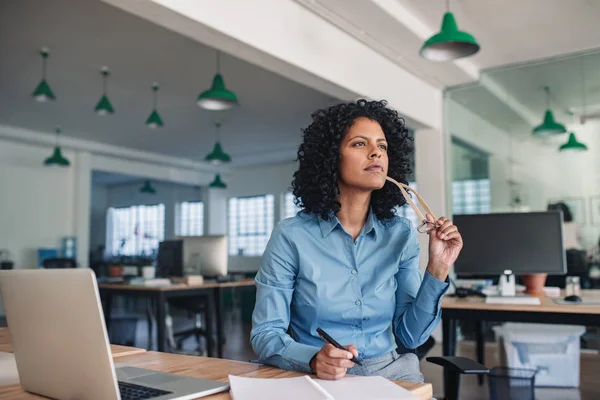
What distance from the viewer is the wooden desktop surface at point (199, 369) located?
3.48 feet

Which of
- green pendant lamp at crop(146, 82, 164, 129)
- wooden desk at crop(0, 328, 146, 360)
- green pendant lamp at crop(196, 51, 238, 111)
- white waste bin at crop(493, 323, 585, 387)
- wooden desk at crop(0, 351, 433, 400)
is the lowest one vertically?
white waste bin at crop(493, 323, 585, 387)

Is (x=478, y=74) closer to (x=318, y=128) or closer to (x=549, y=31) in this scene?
(x=549, y=31)

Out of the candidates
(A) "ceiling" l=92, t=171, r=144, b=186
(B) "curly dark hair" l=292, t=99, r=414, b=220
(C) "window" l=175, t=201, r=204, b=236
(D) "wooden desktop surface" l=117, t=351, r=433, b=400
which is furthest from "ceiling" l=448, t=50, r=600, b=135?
(A) "ceiling" l=92, t=171, r=144, b=186

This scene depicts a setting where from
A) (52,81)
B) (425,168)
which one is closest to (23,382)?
(425,168)

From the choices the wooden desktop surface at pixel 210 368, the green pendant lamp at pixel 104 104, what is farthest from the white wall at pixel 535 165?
the wooden desktop surface at pixel 210 368

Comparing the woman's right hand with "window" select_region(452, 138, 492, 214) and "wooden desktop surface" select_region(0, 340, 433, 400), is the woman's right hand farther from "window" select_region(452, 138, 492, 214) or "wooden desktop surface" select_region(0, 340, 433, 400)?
"window" select_region(452, 138, 492, 214)

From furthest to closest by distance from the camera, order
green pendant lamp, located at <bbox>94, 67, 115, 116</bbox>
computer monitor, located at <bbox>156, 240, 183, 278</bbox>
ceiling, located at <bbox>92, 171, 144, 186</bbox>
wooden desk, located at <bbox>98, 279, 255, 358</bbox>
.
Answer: ceiling, located at <bbox>92, 171, 144, 186</bbox>, green pendant lamp, located at <bbox>94, 67, 115, 116</bbox>, computer monitor, located at <bbox>156, 240, 183, 278</bbox>, wooden desk, located at <bbox>98, 279, 255, 358</bbox>

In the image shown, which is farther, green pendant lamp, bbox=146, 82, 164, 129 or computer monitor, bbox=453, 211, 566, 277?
green pendant lamp, bbox=146, 82, 164, 129

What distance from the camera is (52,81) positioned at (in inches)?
273

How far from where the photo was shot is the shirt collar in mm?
1548

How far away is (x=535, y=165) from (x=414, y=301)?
490 cm

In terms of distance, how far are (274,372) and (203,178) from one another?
489 inches

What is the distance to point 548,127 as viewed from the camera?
562cm

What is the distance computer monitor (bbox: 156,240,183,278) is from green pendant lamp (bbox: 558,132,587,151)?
4.07m
